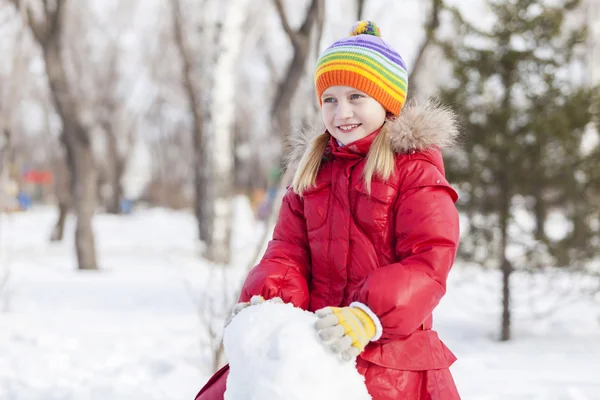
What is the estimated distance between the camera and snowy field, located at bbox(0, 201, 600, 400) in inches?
150

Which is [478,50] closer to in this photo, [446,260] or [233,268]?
[446,260]

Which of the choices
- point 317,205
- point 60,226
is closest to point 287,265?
point 317,205

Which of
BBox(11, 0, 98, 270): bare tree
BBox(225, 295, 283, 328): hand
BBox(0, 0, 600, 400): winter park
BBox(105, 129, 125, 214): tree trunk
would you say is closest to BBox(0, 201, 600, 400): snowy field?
BBox(0, 0, 600, 400): winter park

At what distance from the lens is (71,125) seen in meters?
8.44

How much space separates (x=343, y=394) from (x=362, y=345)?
0.13 meters

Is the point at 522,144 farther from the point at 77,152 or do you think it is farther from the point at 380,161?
the point at 77,152

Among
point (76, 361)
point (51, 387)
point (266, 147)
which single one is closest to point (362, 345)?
point (51, 387)

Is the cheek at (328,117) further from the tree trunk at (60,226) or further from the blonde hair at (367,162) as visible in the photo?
the tree trunk at (60,226)

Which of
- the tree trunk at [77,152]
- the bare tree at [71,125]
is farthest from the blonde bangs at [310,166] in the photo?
the tree trunk at [77,152]

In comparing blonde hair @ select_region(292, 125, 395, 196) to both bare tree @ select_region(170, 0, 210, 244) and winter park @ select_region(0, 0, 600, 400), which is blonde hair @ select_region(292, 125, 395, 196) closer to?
winter park @ select_region(0, 0, 600, 400)

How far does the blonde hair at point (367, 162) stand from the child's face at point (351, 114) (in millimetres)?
48

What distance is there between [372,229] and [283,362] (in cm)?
49

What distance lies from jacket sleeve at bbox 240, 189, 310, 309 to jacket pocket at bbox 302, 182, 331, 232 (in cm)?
7

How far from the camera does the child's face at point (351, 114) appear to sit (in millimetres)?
1823
